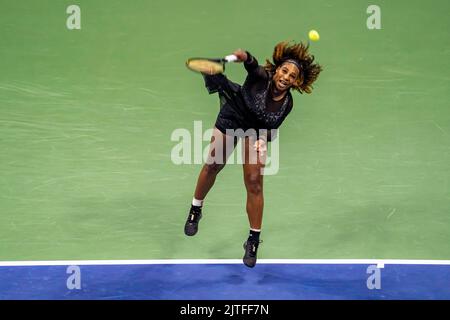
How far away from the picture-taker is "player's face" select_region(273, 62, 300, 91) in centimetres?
862

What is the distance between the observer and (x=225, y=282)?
9578mm

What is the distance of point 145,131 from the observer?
39.8 feet

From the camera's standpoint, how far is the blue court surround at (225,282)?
366 inches

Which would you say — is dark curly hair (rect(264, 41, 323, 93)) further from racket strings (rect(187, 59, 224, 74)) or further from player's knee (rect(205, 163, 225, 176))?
player's knee (rect(205, 163, 225, 176))

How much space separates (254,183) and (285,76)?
1.21 m

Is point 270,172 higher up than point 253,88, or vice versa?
point 253,88

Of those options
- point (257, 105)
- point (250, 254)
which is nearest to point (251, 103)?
point (257, 105)

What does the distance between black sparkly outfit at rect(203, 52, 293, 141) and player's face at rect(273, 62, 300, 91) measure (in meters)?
0.10

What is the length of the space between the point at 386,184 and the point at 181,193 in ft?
9.64

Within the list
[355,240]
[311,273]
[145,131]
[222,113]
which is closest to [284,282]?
[311,273]

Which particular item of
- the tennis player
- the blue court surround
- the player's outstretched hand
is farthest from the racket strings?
the blue court surround

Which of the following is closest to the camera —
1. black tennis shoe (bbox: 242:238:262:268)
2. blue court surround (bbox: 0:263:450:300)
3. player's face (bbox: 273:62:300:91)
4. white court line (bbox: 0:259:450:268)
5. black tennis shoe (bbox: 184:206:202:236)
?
player's face (bbox: 273:62:300:91)

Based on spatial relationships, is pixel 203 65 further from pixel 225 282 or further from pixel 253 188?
pixel 225 282

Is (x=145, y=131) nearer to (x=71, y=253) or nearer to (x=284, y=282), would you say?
(x=71, y=253)
